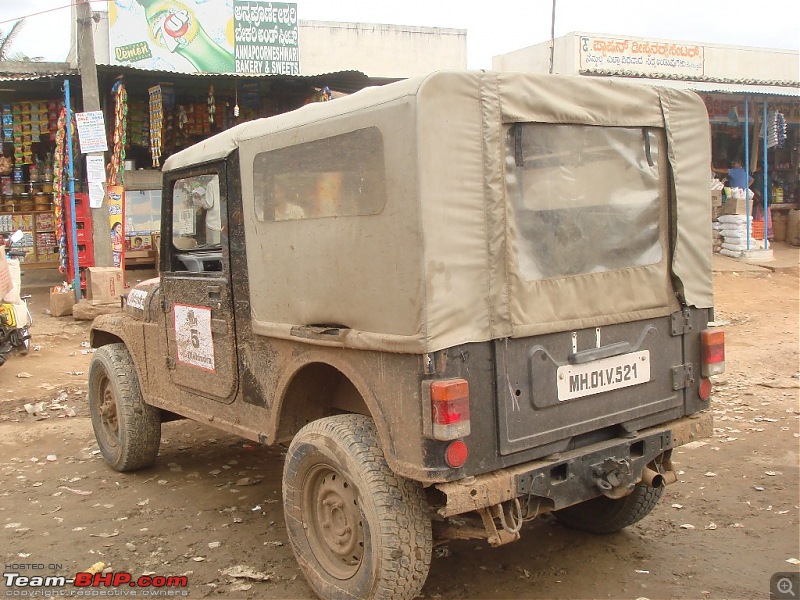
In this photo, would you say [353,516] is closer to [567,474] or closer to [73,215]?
[567,474]

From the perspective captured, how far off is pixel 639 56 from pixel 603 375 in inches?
599

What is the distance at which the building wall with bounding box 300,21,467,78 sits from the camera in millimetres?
14328

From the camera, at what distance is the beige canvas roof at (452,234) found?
281 centimetres

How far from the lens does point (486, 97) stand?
2.92m

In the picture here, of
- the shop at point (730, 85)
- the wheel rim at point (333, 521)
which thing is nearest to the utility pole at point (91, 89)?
the wheel rim at point (333, 521)

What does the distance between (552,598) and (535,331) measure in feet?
4.04

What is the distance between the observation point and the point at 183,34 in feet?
41.8

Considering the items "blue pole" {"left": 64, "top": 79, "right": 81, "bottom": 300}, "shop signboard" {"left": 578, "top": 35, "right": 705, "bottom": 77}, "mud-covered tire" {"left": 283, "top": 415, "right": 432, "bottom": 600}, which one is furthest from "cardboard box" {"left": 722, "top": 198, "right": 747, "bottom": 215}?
"mud-covered tire" {"left": 283, "top": 415, "right": 432, "bottom": 600}

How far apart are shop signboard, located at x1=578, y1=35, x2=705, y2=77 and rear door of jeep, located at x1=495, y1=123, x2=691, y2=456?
12.9 meters

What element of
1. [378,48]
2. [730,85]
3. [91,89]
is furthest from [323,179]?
[730,85]

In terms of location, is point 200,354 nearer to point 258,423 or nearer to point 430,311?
point 258,423

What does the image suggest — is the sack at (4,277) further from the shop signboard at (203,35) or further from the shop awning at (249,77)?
the shop signboard at (203,35)

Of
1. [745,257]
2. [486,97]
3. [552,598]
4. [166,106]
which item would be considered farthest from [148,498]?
[745,257]

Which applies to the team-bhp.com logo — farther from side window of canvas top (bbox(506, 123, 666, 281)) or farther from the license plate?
side window of canvas top (bbox(506, 123, 666, 281))
